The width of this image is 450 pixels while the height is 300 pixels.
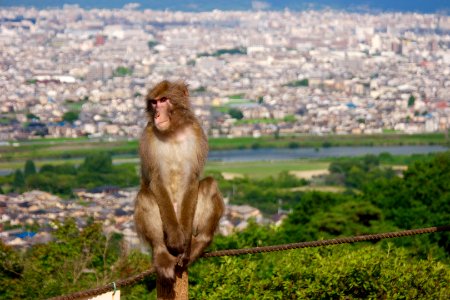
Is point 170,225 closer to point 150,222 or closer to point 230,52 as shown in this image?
point 150,222

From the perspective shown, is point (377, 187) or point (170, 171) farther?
point (377, 187)

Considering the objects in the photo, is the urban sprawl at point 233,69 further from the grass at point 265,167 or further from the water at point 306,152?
the grass at point 265,167

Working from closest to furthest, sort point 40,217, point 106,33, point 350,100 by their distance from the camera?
point 40,217, point 350,100, point 106,33

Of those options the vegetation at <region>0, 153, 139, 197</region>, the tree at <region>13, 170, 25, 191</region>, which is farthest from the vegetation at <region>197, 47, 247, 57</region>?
the tree at <region>13, 170, 25, 191</region>

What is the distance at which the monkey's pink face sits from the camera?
14.3 ft

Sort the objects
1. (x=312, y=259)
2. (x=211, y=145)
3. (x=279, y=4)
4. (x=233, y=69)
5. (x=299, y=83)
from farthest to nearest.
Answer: (x=279, y=4), (x=233, y=69), (x=299, y=83), (x=211, y=145), (x=312, y=259)

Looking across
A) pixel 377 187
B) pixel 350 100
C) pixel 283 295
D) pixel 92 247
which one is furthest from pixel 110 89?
pixel 283 295

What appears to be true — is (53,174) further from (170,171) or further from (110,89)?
(170,171)

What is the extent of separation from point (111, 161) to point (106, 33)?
3772cm

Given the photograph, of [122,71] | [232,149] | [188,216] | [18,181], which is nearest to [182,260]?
[188,216]

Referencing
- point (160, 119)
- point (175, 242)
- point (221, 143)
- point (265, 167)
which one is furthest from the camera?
point (221, 143)

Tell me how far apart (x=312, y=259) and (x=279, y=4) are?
79.5 metres

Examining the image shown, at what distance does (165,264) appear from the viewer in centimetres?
418

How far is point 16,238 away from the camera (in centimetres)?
1806
